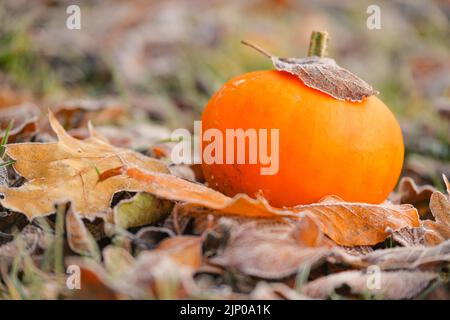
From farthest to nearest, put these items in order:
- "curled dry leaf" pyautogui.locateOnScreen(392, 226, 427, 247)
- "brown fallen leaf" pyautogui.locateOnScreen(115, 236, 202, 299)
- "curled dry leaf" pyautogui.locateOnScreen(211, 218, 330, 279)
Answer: "curled dry leaf" pyautogui.locateOnScreen(392, 226, 427, 247)
"curled dry leaf" pyautogui.locateOnScreen(211, 218, 330, 279)
"brown fallen leaf" pyautogui.locateOnScreen(115, 236, 202, 299)

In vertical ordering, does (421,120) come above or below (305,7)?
below

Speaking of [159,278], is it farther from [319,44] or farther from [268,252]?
[319,44]

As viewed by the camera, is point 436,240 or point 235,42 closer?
point 436,240

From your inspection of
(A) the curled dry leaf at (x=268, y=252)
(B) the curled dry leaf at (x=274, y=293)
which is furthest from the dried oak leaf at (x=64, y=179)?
(B) the curled dry leaf at (x=274, y=293)

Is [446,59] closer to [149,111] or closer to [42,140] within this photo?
[149,111]

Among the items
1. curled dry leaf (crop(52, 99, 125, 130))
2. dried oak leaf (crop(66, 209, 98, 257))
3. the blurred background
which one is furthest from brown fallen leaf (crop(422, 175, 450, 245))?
curled dry leaf (crop(52, 99, 125, 130))

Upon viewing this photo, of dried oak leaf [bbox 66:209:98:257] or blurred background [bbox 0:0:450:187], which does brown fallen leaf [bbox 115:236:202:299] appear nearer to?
dried oak leaf [bbox 66:209:98:257]
